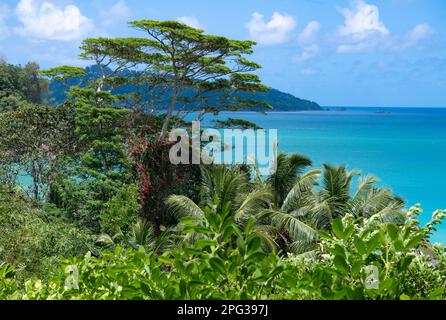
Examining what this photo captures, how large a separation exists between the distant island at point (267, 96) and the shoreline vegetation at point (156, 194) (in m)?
0.46

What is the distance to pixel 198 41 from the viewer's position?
628 inches

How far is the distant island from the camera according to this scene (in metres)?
18.6

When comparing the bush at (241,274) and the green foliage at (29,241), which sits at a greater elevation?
the bush at (241,274)

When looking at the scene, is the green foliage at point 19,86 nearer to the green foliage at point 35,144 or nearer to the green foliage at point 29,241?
the green foliage at point 35,144

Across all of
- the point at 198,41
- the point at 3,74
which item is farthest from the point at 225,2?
the point at 198,41

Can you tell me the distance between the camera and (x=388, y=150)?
38.3m

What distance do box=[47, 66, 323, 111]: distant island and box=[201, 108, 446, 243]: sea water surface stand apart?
173 cm

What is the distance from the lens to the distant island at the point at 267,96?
Answer: 61.0 feet

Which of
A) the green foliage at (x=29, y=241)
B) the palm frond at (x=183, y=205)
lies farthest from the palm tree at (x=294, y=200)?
the green foliage at (x=29, y=241)

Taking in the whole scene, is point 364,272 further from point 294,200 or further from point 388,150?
point 388,150

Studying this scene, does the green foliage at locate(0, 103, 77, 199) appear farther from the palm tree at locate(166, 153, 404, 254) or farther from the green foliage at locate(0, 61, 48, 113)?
the green foliage at locate(0, 61, 48, 113)

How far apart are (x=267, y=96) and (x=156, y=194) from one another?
22235mm

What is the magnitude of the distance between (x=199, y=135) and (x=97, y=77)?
11.8 ft

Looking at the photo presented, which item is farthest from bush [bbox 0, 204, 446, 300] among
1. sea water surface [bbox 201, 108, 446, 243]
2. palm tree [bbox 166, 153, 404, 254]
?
sea water surface [bbox 201, 108, 446, 243]
